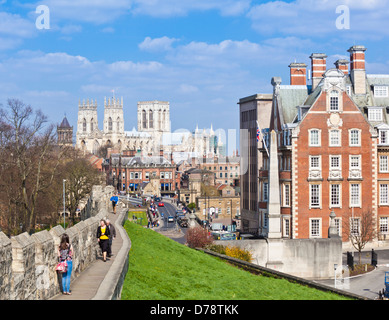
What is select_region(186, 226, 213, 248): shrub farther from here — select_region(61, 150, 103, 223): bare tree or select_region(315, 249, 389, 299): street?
select_region(61, 150, 103, 223): bare tree

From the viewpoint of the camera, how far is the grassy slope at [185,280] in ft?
72.4

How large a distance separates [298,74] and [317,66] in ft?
17.4

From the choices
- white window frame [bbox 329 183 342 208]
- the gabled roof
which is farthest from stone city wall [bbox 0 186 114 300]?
the gabled roof

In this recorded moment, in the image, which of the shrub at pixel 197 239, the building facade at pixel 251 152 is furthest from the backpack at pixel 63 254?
the building facade at pixel 251 152

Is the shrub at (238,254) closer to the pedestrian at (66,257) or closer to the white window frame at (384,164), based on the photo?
the white window frame at (384,164)

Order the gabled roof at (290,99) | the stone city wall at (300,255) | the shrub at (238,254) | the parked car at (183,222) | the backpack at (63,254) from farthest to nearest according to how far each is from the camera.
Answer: the parked car at (183,222) < the gabled roof at (290,99) < the stone city wall at (300,255) < the shrub at (238,254) < the backpack at (63,254)

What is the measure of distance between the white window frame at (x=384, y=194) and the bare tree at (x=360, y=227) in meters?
1.84

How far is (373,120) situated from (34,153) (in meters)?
32.1

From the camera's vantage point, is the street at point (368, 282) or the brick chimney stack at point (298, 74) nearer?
the street at point (368, 282)

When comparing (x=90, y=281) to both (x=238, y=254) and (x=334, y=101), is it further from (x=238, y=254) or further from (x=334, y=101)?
(x=334, y=101)

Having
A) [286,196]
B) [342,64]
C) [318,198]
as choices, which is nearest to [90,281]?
[286,196]

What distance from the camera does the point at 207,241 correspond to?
43.8m

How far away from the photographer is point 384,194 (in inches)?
2339
